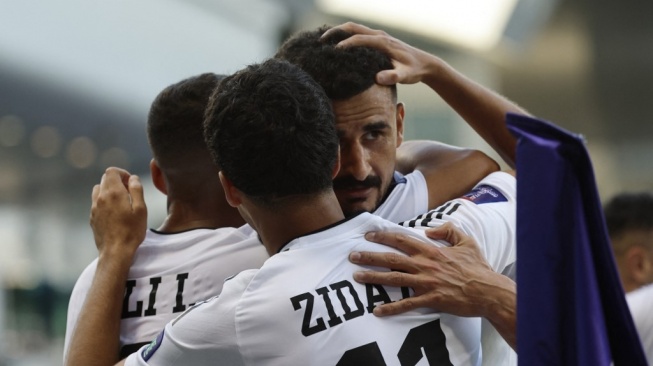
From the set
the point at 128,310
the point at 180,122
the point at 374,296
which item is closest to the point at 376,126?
the point at 180,122

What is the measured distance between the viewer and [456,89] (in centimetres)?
330

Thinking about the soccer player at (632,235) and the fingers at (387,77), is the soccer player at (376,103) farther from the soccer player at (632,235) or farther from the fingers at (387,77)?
the soccer player at (632,235)

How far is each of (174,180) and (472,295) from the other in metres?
1.03

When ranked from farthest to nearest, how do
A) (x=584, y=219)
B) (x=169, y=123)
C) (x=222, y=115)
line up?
1. (x=169, y=123)
2. (x=222, y=115)
3. (x=584, y=219)

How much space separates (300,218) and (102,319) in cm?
70

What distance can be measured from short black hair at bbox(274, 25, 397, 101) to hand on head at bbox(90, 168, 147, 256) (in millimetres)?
622

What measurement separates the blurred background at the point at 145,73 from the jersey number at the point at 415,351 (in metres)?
9.90

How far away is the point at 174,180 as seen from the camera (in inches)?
126

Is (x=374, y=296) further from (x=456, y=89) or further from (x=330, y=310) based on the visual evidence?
(x=456, y=89)

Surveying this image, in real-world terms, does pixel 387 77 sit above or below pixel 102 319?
above

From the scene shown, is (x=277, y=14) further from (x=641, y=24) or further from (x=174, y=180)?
(x=174, y=180)

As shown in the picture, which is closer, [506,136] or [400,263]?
[400,263]

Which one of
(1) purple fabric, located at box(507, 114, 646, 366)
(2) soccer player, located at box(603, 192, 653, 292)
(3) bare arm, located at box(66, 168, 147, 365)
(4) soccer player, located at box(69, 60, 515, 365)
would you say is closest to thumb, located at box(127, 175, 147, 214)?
(3) bare arm, located at box(66, 168, 147, 365)

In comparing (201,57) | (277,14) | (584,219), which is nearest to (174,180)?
(584,219)
